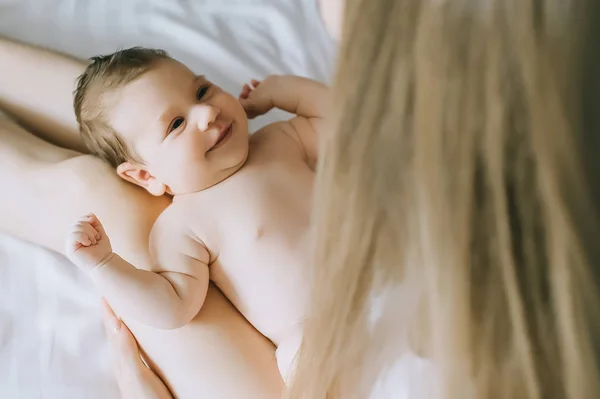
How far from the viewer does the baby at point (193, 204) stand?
71 cm

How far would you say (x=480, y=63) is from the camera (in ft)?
1.22

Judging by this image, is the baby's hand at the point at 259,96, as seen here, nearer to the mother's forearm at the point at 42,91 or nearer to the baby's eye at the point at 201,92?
the baby's eye at the point at 201,92

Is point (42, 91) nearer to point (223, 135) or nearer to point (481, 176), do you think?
point (223, 135)

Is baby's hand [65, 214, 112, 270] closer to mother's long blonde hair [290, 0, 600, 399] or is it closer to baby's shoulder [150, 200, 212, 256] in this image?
baby's shoulder [150, 200, 212, 256]

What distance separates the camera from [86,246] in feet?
2.26

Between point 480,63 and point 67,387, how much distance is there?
2.18ft

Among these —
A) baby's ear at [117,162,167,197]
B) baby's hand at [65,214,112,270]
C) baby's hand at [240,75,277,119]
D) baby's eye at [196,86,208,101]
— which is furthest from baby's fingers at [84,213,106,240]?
baby's hand at [240,75,277,119]

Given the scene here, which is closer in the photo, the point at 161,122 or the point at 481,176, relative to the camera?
the point at 481,176

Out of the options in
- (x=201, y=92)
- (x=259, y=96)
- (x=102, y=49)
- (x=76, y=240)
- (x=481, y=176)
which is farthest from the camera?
(x=102, y=49)

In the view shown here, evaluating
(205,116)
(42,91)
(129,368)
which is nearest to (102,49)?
(42,91)

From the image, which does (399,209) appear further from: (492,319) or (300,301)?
(300,301)

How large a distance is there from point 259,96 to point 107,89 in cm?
23

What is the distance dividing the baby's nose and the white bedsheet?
0.30 metres

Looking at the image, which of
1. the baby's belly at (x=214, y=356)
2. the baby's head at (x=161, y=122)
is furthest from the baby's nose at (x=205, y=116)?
A: the baby's belly at (x=214, y=356)
